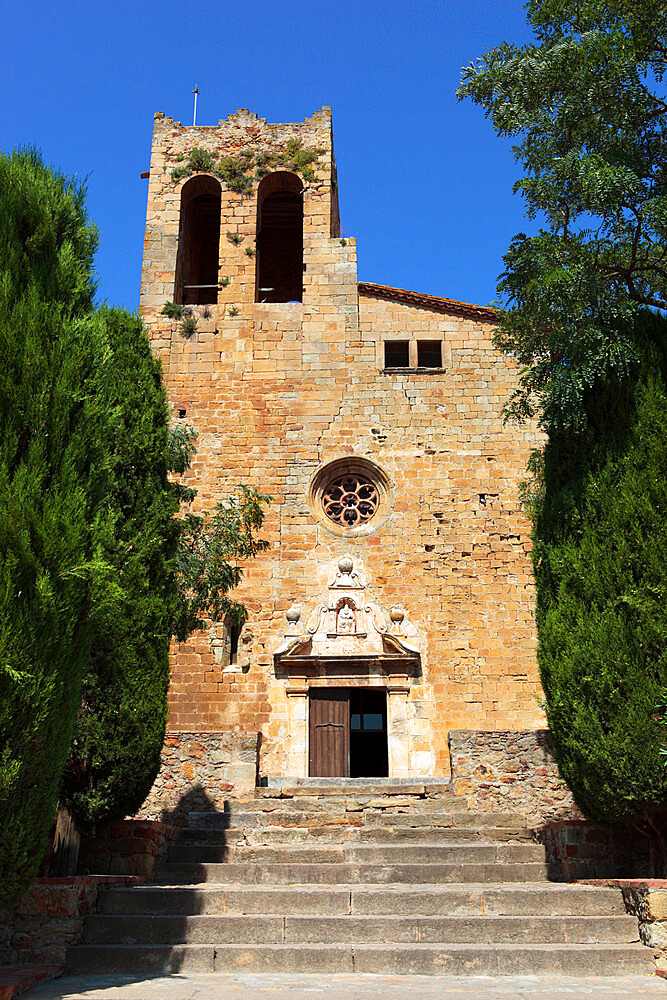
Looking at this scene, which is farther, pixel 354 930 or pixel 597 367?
pixel 597 367

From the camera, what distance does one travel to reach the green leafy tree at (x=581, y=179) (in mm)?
7598

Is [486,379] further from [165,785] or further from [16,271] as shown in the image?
[16,271]

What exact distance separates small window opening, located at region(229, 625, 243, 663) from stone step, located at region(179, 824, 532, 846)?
4796 millimetres

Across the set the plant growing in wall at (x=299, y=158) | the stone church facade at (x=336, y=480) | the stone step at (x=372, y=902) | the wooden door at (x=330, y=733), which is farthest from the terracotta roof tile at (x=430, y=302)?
the stone step at (x=372, y=902)

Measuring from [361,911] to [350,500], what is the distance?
28.2 feet

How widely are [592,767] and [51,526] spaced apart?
4.32 meters

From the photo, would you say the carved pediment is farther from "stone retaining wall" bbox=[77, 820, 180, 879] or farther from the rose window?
"stone retaining wall" bbox=[77, 820, 180, 879]

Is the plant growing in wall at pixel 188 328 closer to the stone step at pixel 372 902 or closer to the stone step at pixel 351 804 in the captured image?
the stone step at pixel 351 804

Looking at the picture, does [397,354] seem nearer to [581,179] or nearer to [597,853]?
[581,179]

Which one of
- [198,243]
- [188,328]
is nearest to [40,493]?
[188,328]

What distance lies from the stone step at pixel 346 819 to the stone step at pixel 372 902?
2.55 meters

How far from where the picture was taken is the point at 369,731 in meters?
15.4

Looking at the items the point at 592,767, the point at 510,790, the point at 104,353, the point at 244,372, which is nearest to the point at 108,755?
the point at 104,353

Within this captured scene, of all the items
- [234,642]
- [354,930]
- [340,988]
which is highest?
[234,642]
